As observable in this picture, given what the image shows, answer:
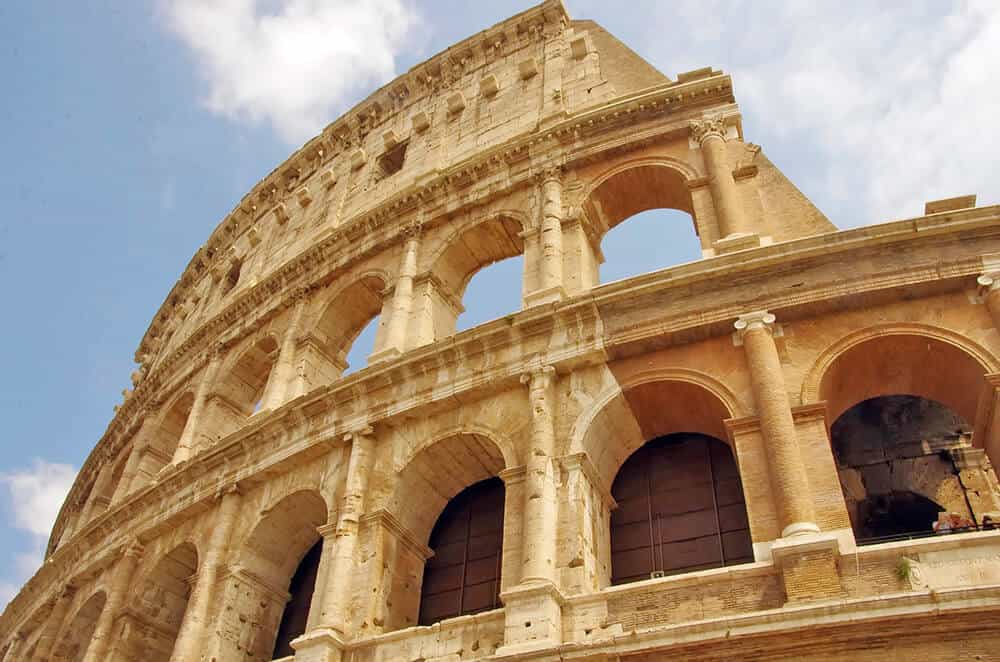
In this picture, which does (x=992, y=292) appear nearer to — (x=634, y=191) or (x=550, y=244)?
(x=550, y=244)

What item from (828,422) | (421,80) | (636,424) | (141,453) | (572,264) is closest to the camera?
(828,422)

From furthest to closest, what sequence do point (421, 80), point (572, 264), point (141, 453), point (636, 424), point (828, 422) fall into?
point (421, 80) → point (141, 453) → point (572, 264) → point (636, 424) → point (828, 422)

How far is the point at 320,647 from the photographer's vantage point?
9258 mm

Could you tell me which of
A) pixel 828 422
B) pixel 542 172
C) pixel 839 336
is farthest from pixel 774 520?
pixel 542 172

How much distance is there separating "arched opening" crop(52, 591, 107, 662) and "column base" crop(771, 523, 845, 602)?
11.6 metres

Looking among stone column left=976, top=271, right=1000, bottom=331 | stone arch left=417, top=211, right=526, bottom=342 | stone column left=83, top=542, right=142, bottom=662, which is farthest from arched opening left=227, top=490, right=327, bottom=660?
stone column left=976, top=271, right=1000, bottom=331

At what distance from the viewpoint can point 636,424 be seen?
412 inches

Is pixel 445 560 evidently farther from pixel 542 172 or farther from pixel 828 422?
pixel 542 172

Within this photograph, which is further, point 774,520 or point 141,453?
point 141,453

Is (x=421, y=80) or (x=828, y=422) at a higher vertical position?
(x=421, y=80)

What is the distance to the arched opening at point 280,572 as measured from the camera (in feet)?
38.5

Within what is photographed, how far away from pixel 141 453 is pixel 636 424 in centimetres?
1138

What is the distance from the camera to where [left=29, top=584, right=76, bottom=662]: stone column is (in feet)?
48.3

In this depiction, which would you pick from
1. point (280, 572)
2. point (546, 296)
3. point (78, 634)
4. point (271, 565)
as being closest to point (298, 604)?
point (280, 572)
